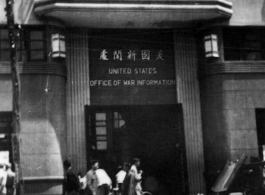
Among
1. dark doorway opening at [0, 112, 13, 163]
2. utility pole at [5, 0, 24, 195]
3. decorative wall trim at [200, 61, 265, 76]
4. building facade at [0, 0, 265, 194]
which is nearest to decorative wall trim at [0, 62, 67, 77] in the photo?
building facade at [0, 0, 265, 194]

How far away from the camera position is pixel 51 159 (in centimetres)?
1714

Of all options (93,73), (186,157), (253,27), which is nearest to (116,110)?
(93,73)

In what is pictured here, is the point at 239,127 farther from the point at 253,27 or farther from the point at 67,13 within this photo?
the point at 67,13

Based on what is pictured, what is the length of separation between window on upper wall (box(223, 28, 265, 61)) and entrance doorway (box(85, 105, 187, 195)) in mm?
2759

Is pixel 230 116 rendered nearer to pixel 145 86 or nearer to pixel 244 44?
pixel 244 44

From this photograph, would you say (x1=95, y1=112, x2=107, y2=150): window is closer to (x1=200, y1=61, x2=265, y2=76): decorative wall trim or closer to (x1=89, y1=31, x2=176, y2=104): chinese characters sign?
(x1=89, y1=31, x2=176, y2=104): chinese characters sign

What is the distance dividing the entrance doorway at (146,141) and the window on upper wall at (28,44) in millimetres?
2552

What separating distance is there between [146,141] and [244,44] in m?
4.98

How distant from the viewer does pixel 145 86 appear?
747 inches

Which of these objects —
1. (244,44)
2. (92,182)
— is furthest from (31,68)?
(244,44)

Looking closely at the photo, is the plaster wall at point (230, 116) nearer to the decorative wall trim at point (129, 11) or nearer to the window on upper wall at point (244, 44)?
the window on upper wall at point (244, 44)

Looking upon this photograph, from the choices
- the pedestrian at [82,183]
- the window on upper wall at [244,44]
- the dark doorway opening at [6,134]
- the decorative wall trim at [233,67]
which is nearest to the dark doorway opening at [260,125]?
the decorative wall trim at [233,67]

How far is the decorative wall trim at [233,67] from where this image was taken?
60.6 ft

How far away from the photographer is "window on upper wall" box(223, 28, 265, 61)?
19.0 meters
